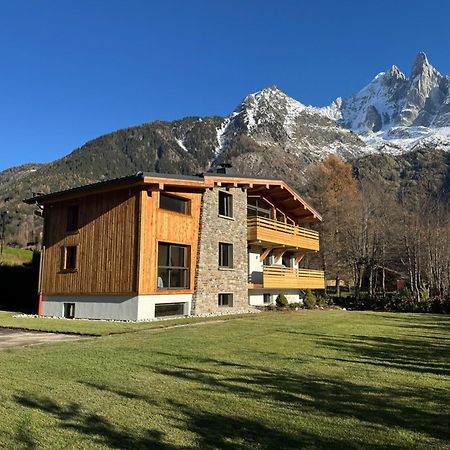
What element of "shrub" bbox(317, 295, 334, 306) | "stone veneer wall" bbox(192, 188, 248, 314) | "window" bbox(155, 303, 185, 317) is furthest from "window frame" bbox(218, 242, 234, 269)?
"shrub" bbox(317, 295, 334, 306)

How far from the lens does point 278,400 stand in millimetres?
5832

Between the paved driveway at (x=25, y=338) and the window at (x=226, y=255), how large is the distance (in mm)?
10714

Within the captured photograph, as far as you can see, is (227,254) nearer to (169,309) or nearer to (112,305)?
(169,309)

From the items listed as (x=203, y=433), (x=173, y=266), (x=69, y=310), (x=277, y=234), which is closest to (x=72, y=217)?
(x=69, y=310)

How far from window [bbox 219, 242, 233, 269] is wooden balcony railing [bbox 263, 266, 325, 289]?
2.68 m

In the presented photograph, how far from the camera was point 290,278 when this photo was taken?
2728 cm

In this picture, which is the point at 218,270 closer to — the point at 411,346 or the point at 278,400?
the point at 411,346

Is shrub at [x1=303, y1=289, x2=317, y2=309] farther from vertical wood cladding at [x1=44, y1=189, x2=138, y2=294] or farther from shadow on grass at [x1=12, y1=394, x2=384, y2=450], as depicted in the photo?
shadow on grass at [x1=12, y1=394, x2=384, y2=450]

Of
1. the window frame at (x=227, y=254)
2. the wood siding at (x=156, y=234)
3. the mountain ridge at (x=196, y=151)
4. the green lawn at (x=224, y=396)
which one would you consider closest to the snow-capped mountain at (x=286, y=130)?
the mountain ridge at (x=196, y=151)

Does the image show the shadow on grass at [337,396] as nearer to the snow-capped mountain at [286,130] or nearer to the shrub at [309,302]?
the shrub at [309,302]

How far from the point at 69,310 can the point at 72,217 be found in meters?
4.32

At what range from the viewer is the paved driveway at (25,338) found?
37.3 ft

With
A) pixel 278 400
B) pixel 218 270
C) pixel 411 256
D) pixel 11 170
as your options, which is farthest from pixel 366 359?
pixel 11 170

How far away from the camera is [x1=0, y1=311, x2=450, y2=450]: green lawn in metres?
4.50
